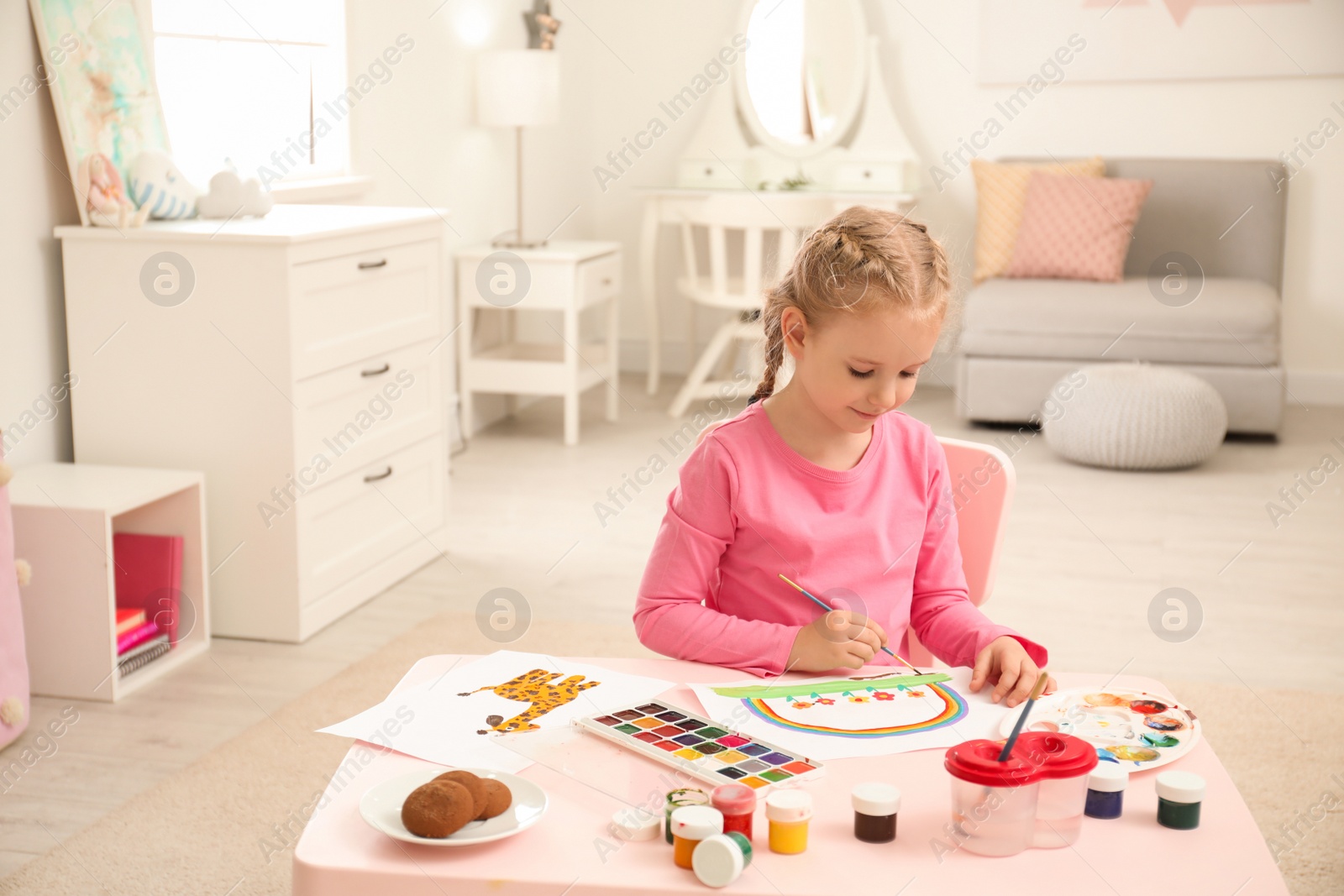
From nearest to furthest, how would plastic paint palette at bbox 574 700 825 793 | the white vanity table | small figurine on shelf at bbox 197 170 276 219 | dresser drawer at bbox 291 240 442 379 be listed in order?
plastic paint palette at bbox 574 700 825 793
dresser drawer at bbox 291 240 442 379
small figurine on shelf at bbox 197 170 276 219
the white vanity table

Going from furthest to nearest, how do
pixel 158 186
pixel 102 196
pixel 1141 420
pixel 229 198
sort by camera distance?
pixel 1141 420 < pixel 229 198 < pixel 158 186 < pixel 102 196

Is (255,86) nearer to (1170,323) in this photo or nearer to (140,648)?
(140,648)

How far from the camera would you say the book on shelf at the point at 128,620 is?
7.51 feet

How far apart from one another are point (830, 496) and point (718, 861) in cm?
56

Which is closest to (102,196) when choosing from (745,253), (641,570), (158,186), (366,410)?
(158,186)

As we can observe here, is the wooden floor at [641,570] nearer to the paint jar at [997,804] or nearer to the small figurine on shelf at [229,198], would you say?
the small figurine on shelf at [229,198]

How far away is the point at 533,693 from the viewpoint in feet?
3.22

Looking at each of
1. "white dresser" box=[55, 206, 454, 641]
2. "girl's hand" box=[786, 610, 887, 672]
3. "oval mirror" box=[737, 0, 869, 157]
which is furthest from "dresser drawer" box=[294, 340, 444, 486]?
"oval mirror" box=[737, 0, 869, 157]

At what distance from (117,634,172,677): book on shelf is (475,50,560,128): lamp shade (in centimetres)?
237

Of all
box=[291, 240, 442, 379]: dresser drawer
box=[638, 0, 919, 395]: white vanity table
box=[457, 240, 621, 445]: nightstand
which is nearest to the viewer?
box=[291, 240, 442, 379]: dresser drawer

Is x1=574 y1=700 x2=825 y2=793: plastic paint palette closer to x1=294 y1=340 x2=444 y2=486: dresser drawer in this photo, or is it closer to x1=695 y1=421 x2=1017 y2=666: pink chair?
x1=695 y1=421 x2=1017 y2=666: pink chair

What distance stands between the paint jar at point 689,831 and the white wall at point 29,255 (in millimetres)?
2029

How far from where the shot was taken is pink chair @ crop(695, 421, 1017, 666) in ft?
4.48

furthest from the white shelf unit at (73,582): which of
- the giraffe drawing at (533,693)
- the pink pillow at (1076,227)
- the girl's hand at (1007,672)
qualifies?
the pink pillow at (1076,227)
